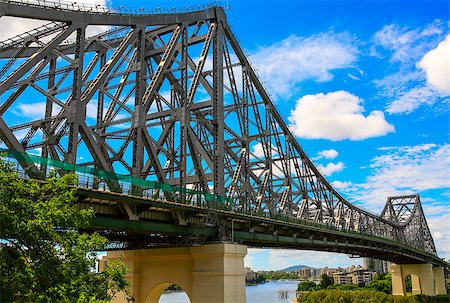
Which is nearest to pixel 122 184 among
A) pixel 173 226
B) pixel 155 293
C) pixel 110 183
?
pixel 110 183

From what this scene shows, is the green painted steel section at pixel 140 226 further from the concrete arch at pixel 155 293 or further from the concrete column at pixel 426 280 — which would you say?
the concrete column at pixel 426 280

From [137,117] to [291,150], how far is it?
36.6 meters

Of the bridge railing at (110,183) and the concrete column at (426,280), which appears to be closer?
the bridge railing at (110,183)

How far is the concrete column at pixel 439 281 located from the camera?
117525 millimetres

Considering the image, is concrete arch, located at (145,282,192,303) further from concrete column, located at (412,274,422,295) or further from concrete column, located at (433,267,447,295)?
concrete column, located at (433,267,447,295)

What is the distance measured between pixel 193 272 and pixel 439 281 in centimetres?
11053

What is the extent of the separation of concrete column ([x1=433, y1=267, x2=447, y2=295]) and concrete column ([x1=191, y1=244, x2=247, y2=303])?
Result: 104m

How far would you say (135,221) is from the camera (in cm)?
2683

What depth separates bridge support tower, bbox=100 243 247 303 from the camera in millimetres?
29953

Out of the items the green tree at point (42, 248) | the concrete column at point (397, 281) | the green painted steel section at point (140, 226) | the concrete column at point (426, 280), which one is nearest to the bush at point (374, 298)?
the concrete column at point (426, 280)

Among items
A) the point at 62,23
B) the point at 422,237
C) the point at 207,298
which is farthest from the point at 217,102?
the point at 422,237

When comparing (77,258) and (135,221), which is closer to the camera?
(77,258)

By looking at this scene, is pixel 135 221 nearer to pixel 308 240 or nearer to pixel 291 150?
pixel 308 240

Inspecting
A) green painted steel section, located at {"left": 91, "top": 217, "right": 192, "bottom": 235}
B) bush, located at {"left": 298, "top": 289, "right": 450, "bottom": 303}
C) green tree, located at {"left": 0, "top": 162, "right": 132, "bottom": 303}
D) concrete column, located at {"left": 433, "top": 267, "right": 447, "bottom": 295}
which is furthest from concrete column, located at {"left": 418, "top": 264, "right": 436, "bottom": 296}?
green tree, located at {"left": 0, "top": 162, "right": 132, "bottom": 303}
